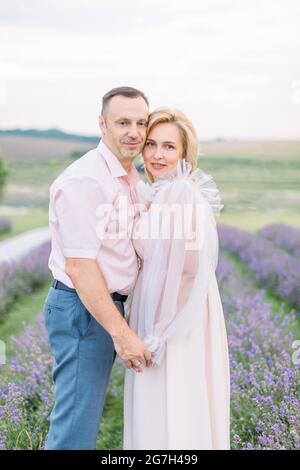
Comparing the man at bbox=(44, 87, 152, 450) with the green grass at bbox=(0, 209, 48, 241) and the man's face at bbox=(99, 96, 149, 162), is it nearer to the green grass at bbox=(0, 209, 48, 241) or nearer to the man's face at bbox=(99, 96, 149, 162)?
the man's face at bbox=(99, 96, 149, 162)

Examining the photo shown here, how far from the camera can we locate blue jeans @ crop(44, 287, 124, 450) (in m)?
2.50

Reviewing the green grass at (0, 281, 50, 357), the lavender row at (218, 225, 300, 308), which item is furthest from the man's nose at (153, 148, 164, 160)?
the lavender row at (218, 225, 300, 308)

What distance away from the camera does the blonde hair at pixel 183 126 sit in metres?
2.62

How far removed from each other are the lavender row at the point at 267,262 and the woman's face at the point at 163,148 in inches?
110

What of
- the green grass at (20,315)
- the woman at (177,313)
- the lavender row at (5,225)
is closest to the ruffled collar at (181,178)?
the woman at (177,313)

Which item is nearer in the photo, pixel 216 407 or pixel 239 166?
pixel 216 407

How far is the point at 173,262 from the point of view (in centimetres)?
249

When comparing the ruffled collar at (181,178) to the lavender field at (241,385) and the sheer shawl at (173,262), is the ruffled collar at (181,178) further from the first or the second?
the lavender field at (241,385)

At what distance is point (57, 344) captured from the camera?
2557 millimetres

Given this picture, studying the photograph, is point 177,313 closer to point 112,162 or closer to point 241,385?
point 112,162

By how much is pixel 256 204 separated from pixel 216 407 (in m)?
4.41

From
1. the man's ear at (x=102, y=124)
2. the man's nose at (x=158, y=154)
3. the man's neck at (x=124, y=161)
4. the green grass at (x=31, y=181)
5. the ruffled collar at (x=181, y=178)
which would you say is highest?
the green grass at (x=31, y=181)
